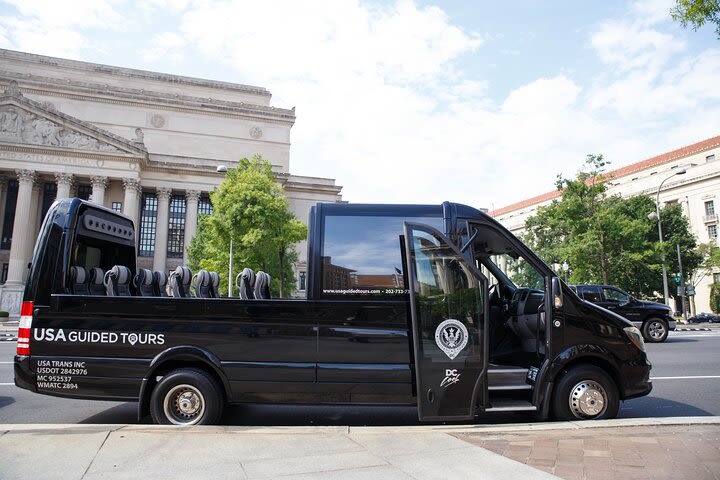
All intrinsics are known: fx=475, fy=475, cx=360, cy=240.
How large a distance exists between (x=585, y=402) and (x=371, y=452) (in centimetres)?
280

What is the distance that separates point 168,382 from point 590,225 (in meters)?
32.0

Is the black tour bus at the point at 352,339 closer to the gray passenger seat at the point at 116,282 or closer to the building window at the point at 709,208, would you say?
the gray passenger seat at the point at 116,282

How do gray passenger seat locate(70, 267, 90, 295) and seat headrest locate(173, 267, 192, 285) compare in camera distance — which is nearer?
gray passenger seat locate(70, 267, 90, 295)

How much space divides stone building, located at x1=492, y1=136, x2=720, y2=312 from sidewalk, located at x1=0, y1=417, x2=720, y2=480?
51687 millimetres

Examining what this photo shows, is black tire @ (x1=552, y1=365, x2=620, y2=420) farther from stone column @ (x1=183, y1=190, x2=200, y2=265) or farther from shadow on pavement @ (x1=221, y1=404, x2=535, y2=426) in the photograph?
stone column @ (x1=183, y1=190, x2=200, y2=265)

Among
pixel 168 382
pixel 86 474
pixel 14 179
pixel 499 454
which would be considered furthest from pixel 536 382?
pixel 14 179

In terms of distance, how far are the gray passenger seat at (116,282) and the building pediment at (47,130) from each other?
4486 cm

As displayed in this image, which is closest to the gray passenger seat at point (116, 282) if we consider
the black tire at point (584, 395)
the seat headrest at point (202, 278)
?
the seat headrest at point (202, 278)

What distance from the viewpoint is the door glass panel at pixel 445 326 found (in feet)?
16.5

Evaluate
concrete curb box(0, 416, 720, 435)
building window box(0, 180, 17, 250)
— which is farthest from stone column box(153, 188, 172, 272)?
concrete curb box(0, 416, 720, 435)

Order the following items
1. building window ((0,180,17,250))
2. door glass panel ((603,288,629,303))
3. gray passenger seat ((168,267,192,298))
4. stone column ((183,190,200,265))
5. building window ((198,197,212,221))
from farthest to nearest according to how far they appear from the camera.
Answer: building window ((198,197,212,221))
stone column ((183,190,200,265))
building window ((0,180,17,250))
door glass panel ((603,288,629,303))
gray passenger seat ((168,267,192,298))

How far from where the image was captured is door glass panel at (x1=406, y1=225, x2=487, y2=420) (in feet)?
16.5

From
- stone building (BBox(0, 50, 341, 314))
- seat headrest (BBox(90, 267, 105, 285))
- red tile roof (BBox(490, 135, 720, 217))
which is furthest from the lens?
red tile roof (BBox(490, 135, 720, 217))

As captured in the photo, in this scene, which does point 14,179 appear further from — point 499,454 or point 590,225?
point 499,454
